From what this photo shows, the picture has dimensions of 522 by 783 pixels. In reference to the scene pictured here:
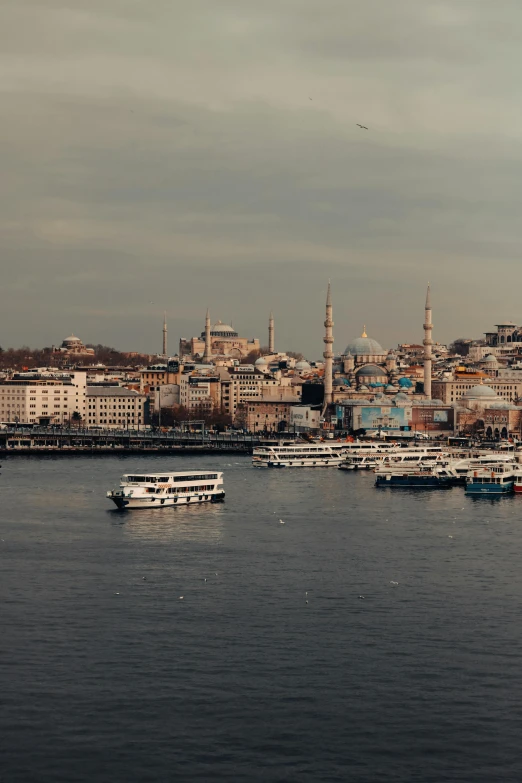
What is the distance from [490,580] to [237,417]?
50.5 metres

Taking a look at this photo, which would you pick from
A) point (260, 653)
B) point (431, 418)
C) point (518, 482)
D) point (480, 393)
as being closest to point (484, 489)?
point (518, 482)

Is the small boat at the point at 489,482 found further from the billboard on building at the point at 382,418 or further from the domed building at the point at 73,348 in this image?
the domed building at the point at 73,348

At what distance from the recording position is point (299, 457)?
45.7 metres

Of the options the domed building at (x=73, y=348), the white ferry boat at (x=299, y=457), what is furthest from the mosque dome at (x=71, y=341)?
the white ferry boat at (x=299, y=457)

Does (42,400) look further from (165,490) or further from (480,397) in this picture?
(165,490)

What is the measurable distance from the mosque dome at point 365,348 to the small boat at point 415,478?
43.8m

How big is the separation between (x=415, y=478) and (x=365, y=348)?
44468 millimetres

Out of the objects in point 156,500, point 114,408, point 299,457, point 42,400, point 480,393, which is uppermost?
point 480,393

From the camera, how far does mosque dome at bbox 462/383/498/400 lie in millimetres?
68750

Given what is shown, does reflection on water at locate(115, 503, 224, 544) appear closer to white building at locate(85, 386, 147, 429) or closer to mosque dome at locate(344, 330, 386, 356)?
white building at locate(85, 386, 147, 429)

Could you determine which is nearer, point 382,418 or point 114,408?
point 382,418

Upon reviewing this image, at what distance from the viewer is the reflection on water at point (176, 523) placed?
24.5m

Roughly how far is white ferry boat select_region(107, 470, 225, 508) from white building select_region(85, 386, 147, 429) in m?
38.8

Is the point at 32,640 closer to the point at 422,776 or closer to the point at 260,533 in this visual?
the point at 422,776
